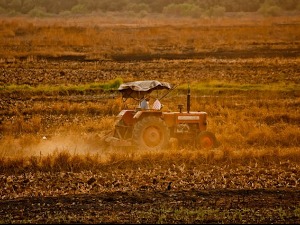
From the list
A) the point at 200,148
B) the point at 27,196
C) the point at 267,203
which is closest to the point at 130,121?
the point at 200,148

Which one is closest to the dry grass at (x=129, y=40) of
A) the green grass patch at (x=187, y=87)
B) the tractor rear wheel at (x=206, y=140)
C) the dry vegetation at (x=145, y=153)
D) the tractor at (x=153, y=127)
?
the dry vegetation at (x=145, y=153)

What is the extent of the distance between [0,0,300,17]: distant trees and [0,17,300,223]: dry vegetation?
5904 cm

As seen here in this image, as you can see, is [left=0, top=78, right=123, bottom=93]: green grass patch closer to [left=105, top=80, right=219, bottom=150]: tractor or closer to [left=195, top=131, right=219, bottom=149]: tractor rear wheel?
[left=105, top=80, right=219, bottom=150]: tractor

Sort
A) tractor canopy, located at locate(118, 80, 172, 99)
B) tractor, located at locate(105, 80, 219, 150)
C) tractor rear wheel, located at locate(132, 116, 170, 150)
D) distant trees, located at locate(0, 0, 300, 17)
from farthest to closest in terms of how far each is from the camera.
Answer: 1. distant trees, located at locate(0, 0, 300, 17)
2. tractor canopy, located at locate(118, 80, 172, 99)
3. tractor, located at locate(105, 80, 219, 150)
4. tractor rear wheel, located at locate(132, 116, 170, 150)

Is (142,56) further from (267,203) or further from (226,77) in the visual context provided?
(267,203)

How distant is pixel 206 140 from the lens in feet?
56.2

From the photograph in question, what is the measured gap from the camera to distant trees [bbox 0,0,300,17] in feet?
337

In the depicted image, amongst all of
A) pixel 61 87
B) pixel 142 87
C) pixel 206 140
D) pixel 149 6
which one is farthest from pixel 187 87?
pixel 149 6

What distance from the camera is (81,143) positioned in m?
17.9

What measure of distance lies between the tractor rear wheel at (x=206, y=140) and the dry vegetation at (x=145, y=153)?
9.5 inches

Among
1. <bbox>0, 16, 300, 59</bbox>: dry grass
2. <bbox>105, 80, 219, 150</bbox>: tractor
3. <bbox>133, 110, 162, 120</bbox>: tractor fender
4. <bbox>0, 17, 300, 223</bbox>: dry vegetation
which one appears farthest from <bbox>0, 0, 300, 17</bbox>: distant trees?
<bbox>133, 110, 162, 120</bbox>: tractor fender

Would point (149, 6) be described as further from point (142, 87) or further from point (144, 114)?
point (144, 114)

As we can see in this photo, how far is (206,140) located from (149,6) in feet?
322

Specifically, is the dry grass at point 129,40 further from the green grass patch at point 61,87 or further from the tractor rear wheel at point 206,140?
the tractor rear wheel at point 206,140
